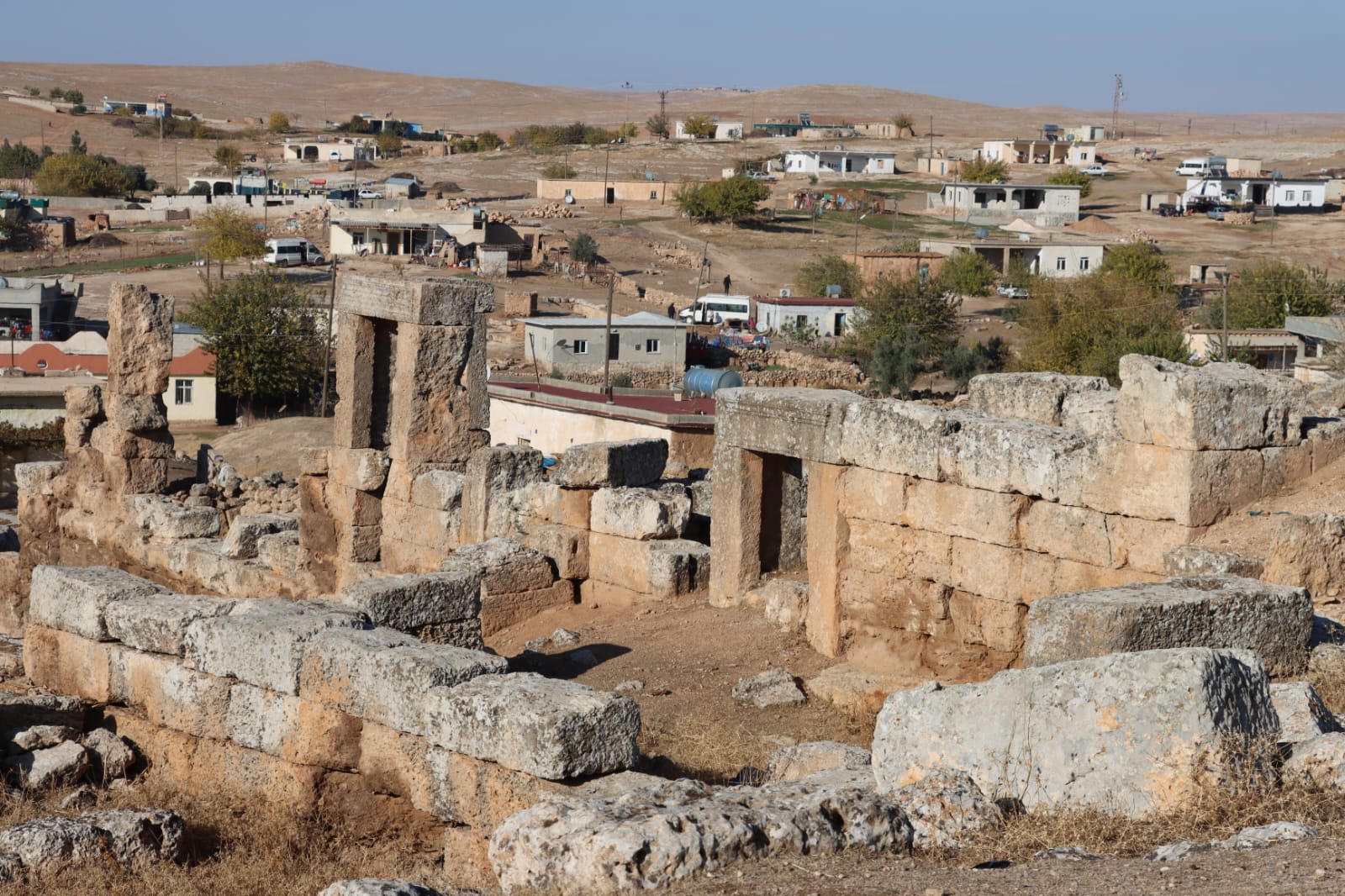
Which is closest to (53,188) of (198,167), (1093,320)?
(198,167)

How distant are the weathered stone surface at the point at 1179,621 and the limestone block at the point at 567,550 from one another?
18.7 ft

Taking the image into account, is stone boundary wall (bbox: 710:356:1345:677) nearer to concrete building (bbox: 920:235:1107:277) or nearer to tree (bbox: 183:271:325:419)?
tree (bbox: 183:271:325:419)

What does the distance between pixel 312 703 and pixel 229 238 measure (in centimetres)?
5888

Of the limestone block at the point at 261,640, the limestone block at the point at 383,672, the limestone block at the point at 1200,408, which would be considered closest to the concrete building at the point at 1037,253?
the limestone block at the point at 1200,408

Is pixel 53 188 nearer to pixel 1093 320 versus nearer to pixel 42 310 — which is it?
pixel 42 310

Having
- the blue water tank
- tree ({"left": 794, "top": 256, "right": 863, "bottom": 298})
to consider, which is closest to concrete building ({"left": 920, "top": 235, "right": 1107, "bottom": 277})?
tree ({"left": 794, "top": 256, "right": 863, "bottom": 298})

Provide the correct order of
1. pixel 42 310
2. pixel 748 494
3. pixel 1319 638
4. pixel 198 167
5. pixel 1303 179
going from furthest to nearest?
pixel 198 167, pixel 1303 179, pixel 42 310, pixel 748 494, pixel 1319 638

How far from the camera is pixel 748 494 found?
11359 mm

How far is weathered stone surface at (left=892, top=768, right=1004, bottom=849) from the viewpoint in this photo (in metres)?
5.62

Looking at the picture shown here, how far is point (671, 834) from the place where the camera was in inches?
207

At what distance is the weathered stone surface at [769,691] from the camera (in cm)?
946

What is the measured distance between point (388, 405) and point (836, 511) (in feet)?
19.3

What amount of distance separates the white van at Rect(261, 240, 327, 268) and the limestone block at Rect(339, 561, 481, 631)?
5445 centimetres

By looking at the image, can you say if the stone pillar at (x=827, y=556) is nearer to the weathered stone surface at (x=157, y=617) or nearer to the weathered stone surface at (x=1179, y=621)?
the weathered stone surface at (x=1179, y=621)
